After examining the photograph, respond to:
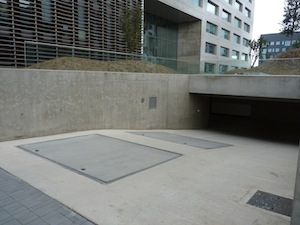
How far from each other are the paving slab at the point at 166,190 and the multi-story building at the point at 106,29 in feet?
20.5

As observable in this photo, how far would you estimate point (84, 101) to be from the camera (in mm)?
10000

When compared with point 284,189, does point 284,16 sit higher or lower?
higher

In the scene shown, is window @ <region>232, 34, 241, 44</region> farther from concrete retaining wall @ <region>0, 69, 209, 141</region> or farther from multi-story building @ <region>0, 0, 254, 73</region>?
concrete retaining wall @ <region>0, 69, 209, 141</region>

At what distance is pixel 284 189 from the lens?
5023mm

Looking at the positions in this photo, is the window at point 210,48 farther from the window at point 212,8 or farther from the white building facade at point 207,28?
the window at point 212,8

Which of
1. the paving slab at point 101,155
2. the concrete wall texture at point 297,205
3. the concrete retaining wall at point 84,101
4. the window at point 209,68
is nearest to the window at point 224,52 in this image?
the window at point 209,68

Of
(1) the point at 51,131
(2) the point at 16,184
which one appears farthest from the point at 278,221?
(1) the point at 51,131

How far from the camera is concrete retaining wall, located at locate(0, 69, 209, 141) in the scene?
7.93 metres

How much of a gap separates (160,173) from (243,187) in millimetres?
1855

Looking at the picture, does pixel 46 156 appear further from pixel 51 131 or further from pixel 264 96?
pixel 264 96

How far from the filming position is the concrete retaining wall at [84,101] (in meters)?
7.93

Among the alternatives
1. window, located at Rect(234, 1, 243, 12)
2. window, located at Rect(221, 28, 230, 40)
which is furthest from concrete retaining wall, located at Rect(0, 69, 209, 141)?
window, located at Rect(234, 1, 243, 12)

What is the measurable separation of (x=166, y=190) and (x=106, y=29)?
541 inches

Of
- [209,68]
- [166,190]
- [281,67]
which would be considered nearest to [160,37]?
[209,68]
